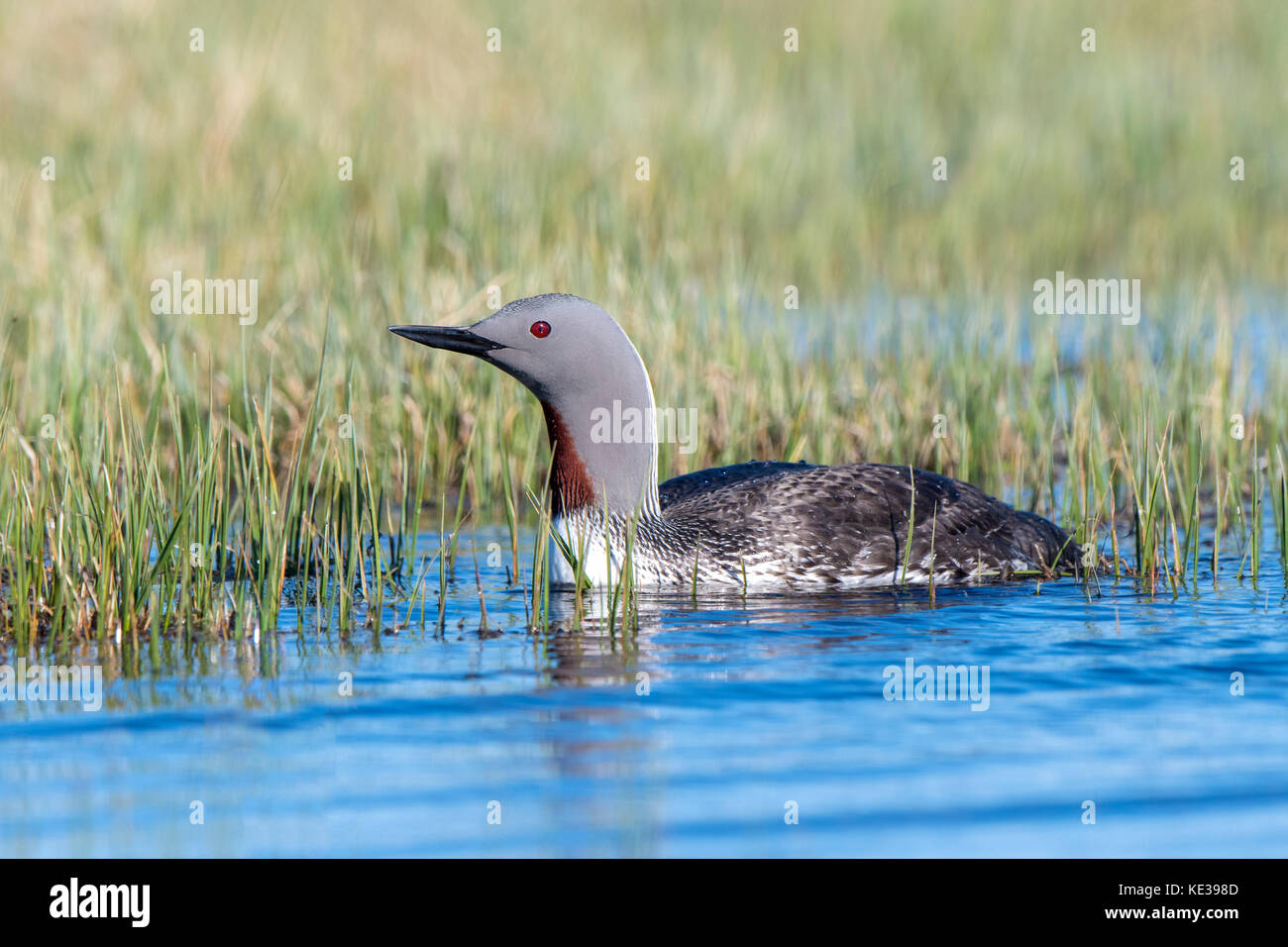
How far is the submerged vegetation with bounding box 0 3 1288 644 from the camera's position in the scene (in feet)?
21.1

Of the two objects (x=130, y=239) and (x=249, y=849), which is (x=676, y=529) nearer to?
(x=249, y=849)

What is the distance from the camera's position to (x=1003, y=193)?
13484 mm

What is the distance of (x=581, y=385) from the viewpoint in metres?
6.84

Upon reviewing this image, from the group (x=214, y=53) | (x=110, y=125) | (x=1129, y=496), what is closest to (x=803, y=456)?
(x=1129, y=496)

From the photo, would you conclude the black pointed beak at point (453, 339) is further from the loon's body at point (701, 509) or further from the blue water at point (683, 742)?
the blue water at point (683, 742)

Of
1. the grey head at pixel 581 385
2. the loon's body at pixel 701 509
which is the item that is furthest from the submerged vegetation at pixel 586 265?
the grey head at pixel 581 385

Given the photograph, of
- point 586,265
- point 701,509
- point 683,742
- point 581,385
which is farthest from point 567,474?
point 586,265

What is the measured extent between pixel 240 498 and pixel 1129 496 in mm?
4081

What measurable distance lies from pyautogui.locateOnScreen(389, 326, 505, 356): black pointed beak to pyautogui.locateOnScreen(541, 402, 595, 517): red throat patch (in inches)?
13.4

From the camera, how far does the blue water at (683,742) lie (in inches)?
165

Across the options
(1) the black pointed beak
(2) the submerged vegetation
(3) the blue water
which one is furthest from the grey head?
(3) the blue water

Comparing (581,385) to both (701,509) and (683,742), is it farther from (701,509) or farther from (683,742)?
(683,742)

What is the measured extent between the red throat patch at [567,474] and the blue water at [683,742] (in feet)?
2.32

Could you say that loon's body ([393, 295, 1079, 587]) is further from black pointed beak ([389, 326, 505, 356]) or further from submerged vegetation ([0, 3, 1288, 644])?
submerged vegetation ([0, 3, 1288, 644])
